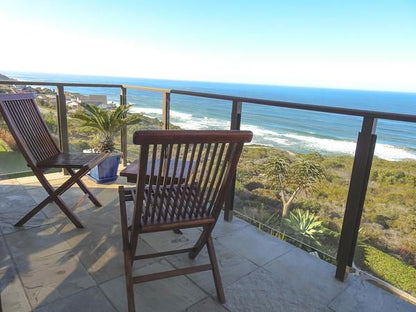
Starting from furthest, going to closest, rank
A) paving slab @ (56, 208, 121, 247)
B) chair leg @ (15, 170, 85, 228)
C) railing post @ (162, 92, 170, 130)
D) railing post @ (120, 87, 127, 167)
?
railing post @ (120, 87, 127, 167) < railing post @ (162, 92, 170, 130) < chair leg @ (15, 170, 85, 228) < paving slab @ (56, 208, 121, 247)

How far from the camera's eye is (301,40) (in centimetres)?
3181

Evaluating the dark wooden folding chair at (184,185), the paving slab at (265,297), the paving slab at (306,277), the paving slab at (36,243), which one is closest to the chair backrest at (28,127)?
the paving slab at (36,243)

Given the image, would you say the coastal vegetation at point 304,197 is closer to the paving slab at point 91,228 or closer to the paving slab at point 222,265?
the paving slab at point 222,265

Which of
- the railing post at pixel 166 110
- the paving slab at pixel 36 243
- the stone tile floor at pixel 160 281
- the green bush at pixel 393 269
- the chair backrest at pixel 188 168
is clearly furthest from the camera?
the green bush at pixel 393 269

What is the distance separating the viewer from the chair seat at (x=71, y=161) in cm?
232

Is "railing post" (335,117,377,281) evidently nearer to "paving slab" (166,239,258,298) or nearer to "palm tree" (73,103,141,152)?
"paving slab" (166,239,258,298)

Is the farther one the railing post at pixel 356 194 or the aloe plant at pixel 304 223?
the aloe plant at pixel 304 223

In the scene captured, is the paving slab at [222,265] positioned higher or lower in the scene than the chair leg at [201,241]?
lower

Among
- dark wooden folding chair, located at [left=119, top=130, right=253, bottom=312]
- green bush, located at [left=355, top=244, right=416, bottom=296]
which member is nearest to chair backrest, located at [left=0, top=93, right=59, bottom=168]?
dark wooden folding chair, located at [left=119, top=130, right=253, bottom=312]

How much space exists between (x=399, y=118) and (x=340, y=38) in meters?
38.3

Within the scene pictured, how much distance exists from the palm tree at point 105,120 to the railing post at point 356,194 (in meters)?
2.76

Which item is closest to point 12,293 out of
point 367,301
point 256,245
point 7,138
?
point 256,245

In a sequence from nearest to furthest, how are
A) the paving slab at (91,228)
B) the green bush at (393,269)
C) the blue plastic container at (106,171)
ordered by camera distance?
1. the paving slab at (91,228)
2. the blue plastic container at (106,171)
3. the green bush at (393,269)

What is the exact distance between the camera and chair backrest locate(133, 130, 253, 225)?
46.0 inches
